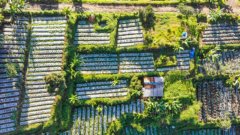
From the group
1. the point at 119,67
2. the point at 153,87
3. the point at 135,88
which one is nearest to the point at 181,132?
the point at 153,87

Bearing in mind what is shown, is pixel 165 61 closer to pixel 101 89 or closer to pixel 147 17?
pixel 147 17

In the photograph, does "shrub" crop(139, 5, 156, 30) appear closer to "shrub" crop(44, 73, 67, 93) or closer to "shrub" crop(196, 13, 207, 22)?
"shrub" crop(196, 13, 207, 22)

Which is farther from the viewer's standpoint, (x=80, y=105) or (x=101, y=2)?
(x=101, y=2)

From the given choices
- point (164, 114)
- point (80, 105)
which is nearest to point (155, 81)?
point (164, 114)

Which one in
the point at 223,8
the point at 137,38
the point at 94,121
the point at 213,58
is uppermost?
the point at 223,8

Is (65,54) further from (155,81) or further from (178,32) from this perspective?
(178,32)
